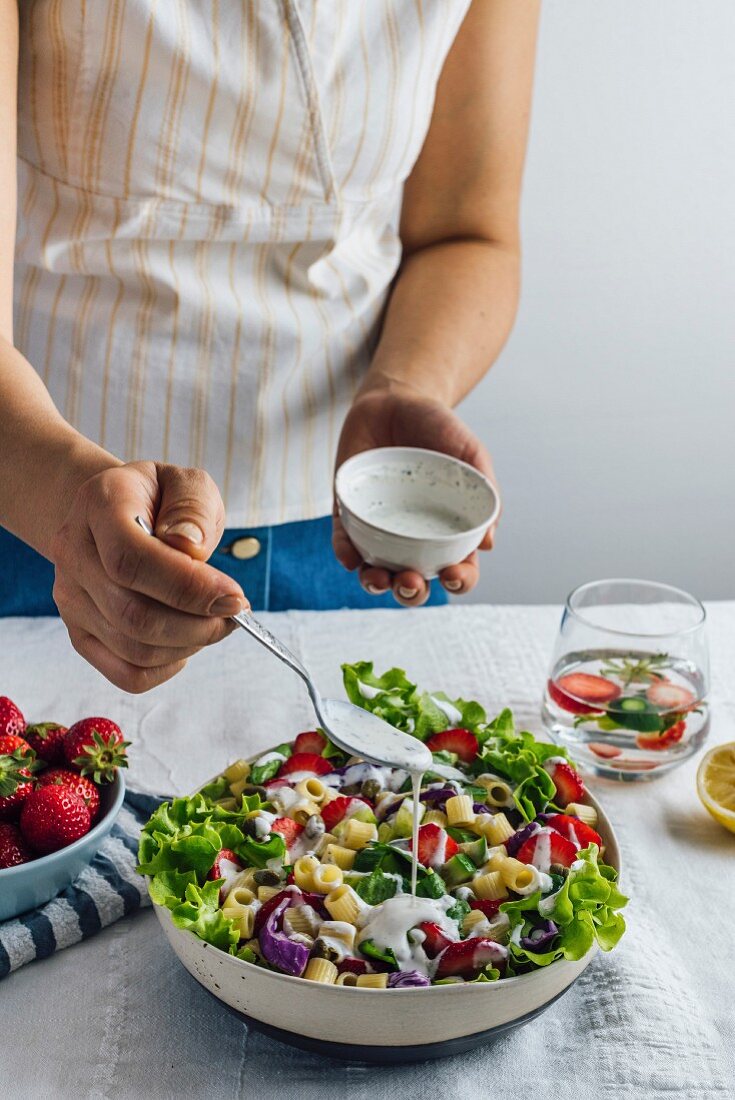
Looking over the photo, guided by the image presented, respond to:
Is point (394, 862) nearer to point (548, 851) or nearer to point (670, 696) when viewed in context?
point (548, 851)

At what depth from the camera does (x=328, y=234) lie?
4.39 feet

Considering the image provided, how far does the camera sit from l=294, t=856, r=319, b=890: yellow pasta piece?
0.87 m

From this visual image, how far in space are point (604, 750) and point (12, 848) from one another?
56cm

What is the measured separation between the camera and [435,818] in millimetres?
944

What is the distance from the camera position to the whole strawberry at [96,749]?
0.95 metres

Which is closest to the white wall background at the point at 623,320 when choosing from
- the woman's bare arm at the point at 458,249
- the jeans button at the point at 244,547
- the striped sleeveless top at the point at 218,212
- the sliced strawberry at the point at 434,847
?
the woman's bare arm at the point at 458,249

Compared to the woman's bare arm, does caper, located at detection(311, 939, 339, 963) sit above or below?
below

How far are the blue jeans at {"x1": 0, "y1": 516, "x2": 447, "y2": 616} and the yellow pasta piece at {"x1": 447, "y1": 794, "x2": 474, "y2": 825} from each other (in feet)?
1.89

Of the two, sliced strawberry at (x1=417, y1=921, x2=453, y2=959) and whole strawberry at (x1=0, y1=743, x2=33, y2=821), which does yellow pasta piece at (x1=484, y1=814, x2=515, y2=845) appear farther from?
whole strawberry at (x1=0, y1=743, x2=33, y2=821)

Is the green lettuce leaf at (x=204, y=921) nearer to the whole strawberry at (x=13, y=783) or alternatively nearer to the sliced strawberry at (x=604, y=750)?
the whole strawberry at (x=13, y=783)

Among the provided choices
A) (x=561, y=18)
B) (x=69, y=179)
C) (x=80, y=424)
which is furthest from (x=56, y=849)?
(x=561, y=18)

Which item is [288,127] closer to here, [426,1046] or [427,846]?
[427,846]

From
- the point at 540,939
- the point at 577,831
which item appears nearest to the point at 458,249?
the point at 577,831

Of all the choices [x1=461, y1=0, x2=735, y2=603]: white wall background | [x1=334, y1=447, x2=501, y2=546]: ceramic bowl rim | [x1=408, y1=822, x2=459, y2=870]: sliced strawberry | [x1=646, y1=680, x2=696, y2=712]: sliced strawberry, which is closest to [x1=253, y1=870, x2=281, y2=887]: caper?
[x1=408, y1=822, x2=459, y2=870]: sliced strawberry
